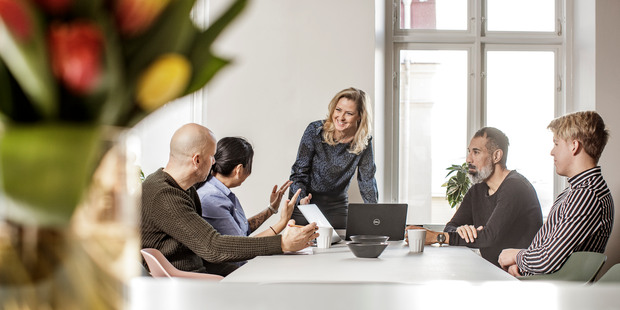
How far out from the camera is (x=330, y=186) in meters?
5.35

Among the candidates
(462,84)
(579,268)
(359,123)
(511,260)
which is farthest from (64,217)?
(462,84)

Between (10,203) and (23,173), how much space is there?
0.08 ft

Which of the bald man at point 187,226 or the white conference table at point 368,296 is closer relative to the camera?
the white conference table at point 368,296

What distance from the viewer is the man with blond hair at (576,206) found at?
2982 mm

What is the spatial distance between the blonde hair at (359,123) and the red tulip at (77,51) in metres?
4.55

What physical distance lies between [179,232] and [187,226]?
5 cm

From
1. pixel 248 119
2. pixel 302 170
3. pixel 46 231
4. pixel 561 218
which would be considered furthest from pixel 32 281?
pixel 248 119

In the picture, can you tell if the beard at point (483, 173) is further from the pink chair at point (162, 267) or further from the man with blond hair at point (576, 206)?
the pink chair at point (162, 267)

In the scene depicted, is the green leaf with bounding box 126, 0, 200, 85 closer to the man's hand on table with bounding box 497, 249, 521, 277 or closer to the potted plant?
the man's hand on table with bounding box 497, 249, 521, 277

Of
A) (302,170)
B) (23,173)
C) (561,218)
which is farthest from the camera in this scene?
(302,170)

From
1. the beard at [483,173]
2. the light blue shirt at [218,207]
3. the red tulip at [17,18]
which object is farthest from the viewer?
the beard at [483,173]

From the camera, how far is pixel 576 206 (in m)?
2.99

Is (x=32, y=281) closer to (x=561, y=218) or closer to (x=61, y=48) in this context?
(x=61, y=48)

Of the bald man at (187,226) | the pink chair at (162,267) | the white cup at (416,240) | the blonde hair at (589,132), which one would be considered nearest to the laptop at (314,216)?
the white cup at (416,240)
